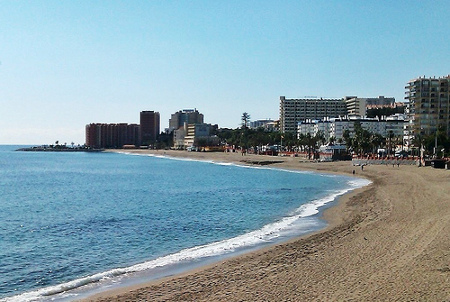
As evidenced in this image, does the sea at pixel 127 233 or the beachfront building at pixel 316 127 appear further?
the beachfront building at pixel 316 127

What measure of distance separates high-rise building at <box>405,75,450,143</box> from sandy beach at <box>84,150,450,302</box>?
3705 inches

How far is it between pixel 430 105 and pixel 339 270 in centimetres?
10808

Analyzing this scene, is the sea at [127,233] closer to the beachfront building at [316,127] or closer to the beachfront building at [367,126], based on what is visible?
the beachfront building at [367,126]

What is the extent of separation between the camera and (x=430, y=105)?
11294cm

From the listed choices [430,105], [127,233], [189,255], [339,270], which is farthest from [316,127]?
[339,270]

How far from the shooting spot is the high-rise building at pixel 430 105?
367 feet

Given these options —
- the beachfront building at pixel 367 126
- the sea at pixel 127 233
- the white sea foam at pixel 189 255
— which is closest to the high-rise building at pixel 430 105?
the beachfront building at pixel 367 126

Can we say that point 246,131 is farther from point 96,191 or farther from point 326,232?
point 326,232

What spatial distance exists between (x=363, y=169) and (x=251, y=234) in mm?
48367

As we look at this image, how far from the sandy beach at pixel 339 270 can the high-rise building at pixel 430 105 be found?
9410cm

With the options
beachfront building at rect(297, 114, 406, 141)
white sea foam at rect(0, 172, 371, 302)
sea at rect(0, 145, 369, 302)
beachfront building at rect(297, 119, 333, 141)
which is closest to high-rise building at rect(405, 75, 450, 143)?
beachfront building at rect(297, 114, 406, 141)

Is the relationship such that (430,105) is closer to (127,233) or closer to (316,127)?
(316,127)

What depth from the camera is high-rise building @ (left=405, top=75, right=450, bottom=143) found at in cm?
11200

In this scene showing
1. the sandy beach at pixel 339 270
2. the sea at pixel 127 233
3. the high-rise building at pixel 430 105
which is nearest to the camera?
the sandy beach at pixel 339 270
